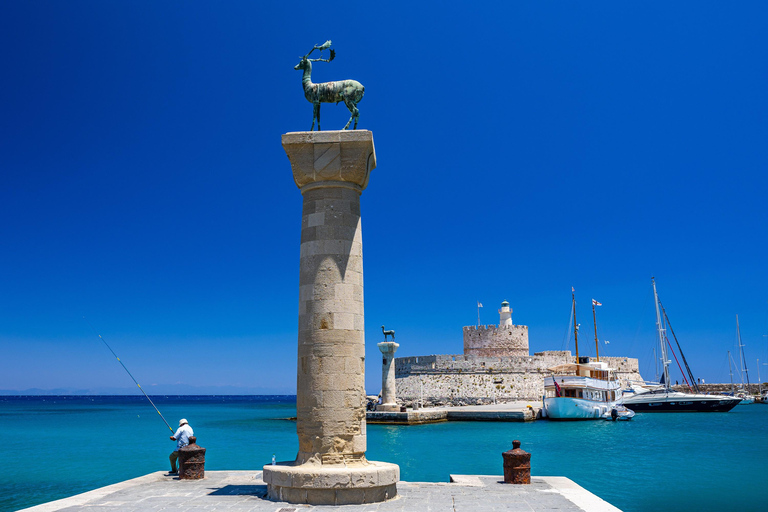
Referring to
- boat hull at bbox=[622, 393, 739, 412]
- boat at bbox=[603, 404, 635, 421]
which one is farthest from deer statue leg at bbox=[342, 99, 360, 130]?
boat hull at bbox=[622, 393, 739, 412]

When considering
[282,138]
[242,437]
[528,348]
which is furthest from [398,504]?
[528,348]

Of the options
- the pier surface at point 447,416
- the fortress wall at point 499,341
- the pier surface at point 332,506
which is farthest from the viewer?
the fortress wall at point 499,341

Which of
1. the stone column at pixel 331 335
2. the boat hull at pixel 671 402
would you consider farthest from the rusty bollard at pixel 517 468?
the boat hull at pixel 671 402

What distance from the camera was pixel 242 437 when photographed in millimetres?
29641

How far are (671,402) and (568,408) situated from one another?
47.6ft

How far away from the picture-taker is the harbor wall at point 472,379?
39.3 m

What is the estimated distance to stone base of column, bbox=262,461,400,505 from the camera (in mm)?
6766

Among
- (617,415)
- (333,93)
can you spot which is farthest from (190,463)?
(617,415)

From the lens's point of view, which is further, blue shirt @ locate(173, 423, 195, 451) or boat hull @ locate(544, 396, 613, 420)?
boat hull @ locate(544, 396, 613, 420)

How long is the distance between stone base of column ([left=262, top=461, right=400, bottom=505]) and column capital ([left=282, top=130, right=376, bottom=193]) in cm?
350

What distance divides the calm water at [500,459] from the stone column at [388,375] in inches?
120

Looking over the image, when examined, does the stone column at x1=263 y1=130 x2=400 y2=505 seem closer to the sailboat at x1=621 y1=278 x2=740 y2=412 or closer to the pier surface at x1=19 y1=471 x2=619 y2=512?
→ the pier surface at x1=19 y1=471 x2=619 y2=512

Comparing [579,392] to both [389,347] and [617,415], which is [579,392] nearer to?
[617,415]

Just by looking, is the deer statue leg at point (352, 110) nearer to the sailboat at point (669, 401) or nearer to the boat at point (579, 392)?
the boat at point (579, 392)
